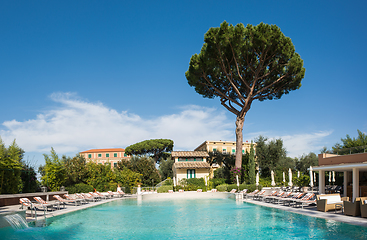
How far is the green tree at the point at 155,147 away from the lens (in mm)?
53875

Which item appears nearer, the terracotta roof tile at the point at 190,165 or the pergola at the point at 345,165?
the pergola at the point at 345,165

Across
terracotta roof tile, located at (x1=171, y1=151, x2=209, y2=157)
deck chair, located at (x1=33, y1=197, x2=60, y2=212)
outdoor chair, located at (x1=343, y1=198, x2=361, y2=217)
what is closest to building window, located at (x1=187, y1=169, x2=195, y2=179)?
terracotta roof tile, located at (x1=171, y1=151, x2=209, y2=157)

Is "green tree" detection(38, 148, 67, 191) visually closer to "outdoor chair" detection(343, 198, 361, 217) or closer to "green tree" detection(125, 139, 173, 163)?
"outdoor chair" detection(343, 198, 361, 217)

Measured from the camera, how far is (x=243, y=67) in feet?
94.8

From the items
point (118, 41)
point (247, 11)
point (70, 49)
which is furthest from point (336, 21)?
point (70, 49)

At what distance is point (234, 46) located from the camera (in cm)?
2583

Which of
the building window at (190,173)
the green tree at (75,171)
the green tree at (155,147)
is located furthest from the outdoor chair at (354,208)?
the green tree at (155,147)

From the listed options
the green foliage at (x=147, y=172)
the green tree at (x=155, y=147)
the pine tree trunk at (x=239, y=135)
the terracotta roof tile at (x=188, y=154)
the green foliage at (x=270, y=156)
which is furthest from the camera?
the green tree at (x=155, y=147)

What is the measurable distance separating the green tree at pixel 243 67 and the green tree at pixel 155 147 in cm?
2500

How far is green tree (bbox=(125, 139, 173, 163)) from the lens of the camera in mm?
53875

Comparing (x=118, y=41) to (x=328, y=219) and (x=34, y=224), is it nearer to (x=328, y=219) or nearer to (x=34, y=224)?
(x=34, y=224)

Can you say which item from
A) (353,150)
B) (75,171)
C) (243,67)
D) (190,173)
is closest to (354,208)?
(353,150)

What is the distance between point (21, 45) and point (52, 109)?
503 cm

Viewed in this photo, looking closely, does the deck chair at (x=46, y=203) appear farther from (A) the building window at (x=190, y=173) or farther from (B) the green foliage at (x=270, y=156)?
(B) the green foliage at (x=270, y=156)
